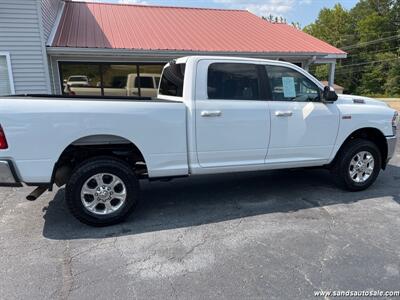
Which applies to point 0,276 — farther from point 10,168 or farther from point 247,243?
point 247,243

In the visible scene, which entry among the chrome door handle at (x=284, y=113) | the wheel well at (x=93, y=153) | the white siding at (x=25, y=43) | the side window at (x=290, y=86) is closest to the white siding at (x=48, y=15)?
the white siding at (x=25, y=43)

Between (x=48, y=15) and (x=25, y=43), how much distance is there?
1718 millimetres

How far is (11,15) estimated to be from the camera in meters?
8.90

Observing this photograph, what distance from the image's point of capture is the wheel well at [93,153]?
400 centimetres

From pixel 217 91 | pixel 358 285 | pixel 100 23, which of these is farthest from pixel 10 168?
pixel 100 23

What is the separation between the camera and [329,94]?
4.88m

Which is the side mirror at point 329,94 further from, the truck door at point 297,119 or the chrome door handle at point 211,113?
the chrome door handle at point 211,113

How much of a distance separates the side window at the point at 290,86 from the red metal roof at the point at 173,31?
6.54 metres

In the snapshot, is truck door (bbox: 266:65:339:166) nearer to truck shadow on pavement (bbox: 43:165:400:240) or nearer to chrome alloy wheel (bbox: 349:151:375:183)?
chrome alloy wheel (bbox: 349:151:375:183)

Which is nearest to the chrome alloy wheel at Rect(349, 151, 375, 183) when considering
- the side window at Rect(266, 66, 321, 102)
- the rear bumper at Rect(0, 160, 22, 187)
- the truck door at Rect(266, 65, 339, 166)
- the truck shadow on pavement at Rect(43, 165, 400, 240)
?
the truck shadow on pavement at Rect(43, 165, 400, 240)

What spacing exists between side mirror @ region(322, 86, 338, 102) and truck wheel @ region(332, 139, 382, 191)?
0.84m

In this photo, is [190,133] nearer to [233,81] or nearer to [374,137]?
[233,81]

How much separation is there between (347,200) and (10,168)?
445 cm

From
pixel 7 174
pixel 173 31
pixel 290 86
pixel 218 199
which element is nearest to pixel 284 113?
pixel 290 86
